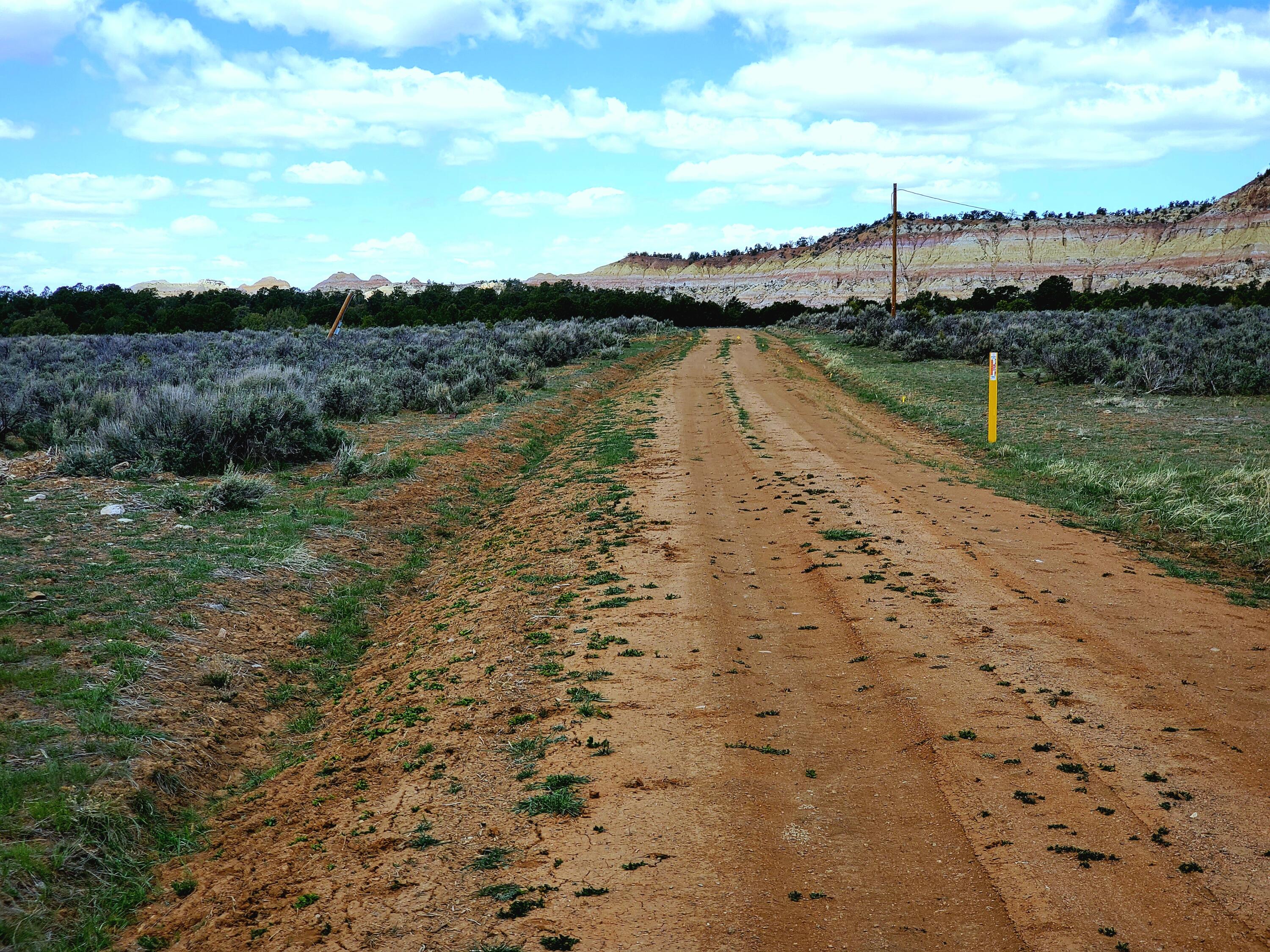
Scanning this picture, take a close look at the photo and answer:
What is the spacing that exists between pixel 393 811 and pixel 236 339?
30.9 metres

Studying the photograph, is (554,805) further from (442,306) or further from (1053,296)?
(1053,296)

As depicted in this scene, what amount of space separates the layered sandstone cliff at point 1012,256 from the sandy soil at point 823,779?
81360 millimetres

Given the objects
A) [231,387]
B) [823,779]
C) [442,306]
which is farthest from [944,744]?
[442,306]

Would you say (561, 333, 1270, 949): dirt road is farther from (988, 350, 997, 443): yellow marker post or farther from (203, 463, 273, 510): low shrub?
(988, 350, 997, 443): yellow marker post

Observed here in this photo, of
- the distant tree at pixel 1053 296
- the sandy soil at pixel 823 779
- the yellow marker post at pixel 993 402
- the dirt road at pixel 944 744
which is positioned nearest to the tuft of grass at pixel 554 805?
the sandy soil at pixel 823 779

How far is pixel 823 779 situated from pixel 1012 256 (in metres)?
118

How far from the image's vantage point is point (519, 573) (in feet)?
28.1

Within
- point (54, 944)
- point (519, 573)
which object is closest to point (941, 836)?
point (54, 944)

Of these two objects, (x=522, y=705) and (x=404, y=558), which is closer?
(x=522, y=705)

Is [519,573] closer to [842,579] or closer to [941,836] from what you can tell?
[842,579]

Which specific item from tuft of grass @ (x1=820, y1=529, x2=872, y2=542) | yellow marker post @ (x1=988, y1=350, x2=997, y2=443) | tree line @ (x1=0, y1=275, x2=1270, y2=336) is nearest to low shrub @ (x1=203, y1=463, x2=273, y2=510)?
tuft of grass @ (x1=820, y1=529, x2=872, y2=542)

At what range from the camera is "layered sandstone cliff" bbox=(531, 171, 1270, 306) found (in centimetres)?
9194

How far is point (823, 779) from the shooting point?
4.45 metres

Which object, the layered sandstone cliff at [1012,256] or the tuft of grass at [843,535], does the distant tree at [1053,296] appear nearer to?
the layered sandstone cliff at [1012,256]
